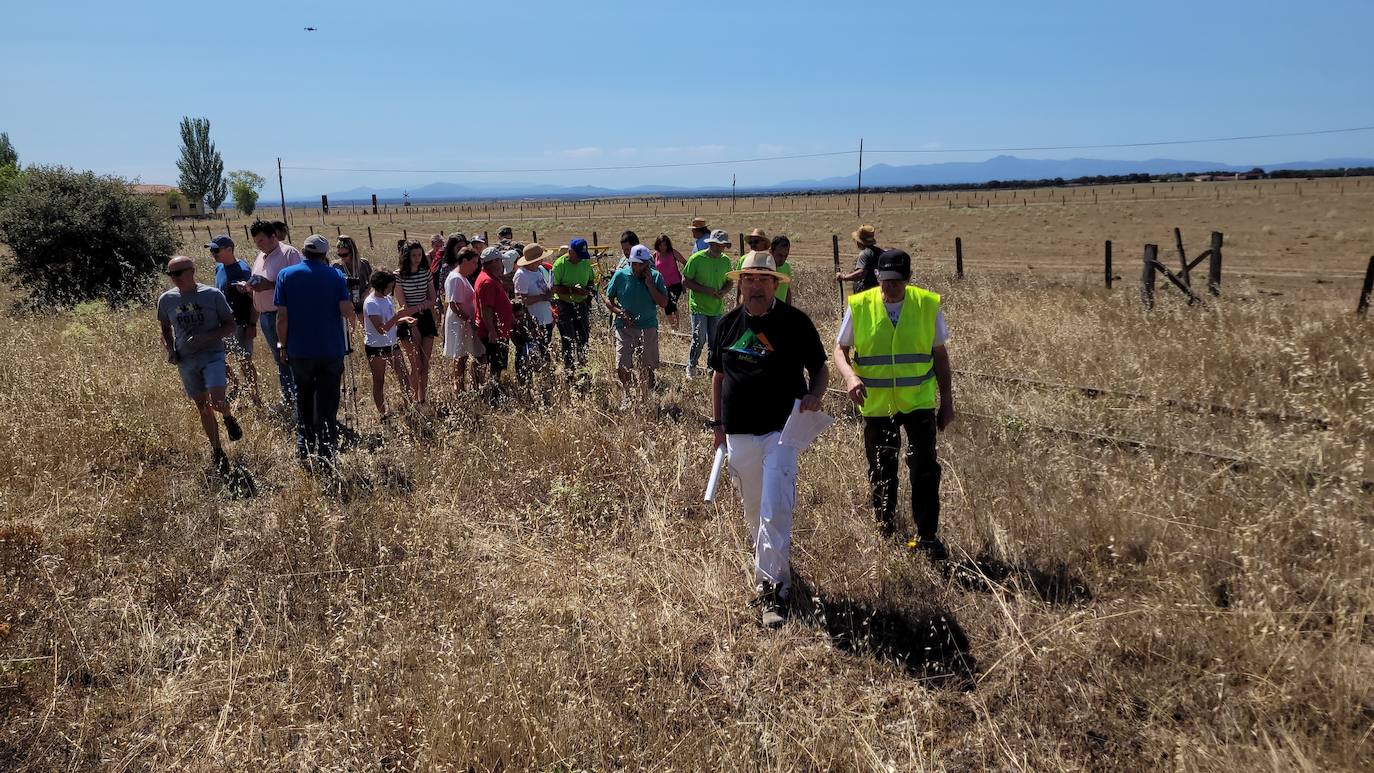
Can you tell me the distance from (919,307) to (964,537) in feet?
4.50

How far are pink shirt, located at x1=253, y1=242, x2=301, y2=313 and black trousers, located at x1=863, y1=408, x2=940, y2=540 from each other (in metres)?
5.63

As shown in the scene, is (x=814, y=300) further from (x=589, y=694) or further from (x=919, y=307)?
(x=589, y=694)

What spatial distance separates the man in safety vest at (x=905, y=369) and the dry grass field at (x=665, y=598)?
0.42 meters

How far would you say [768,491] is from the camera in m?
4.18

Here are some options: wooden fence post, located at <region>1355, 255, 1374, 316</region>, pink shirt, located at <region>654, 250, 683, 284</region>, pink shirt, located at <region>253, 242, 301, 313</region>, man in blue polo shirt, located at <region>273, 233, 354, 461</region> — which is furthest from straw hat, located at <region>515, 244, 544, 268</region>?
wooden fence post, located at <region>1355, 255, 1374, 316</region>

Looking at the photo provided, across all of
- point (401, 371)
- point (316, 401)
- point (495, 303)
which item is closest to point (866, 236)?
point (495, 303)

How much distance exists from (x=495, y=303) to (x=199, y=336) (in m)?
2.33

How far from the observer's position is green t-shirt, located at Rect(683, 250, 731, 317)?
871 cm

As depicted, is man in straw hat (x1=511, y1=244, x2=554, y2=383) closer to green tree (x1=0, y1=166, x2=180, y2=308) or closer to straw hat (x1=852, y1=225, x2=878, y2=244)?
straw hat (x1=852, y1=225, x2=878, y2=244)

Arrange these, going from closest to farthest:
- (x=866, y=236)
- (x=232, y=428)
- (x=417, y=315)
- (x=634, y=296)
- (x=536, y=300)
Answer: (x=232, y=428) → (x=634, y=296) → (x=417, y=315) → (x=536, y=300) → (x=866, y=236)

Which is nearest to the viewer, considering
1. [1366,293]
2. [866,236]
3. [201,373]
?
[201,373]

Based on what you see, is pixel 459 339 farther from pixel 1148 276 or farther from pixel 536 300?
pixel 1148 276

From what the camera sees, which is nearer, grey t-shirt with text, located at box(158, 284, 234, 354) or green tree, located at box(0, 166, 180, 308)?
grey t-shirt with text, located at box(158, 284, 234, 354)

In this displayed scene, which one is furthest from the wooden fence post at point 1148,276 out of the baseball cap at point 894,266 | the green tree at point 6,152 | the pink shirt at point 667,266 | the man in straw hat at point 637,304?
the green tree at point 6,152
